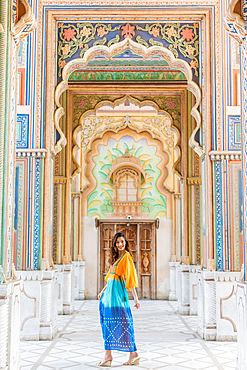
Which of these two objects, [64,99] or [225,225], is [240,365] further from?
[64,99]

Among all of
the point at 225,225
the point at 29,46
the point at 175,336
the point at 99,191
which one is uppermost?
the point at 29,46

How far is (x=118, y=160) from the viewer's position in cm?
1148

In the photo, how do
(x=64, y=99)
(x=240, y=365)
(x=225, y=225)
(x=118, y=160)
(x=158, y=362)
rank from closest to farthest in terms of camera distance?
1. (x=240, y=365)
2. (x=158, y=362)
3. (x=225, y=225)
4. (x=64, y=99)
5. (x=118, y=160)

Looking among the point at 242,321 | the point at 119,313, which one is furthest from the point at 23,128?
the point at 242,321

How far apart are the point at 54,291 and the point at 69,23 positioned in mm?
3776

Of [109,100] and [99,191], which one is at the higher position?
[109,100]

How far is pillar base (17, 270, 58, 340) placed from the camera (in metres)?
5.90

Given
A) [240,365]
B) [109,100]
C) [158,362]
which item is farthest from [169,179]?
[240,365]

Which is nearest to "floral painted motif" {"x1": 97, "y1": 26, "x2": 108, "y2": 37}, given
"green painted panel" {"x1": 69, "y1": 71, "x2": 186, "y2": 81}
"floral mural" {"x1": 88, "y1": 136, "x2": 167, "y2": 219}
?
"green painted panel" {"x1": 69, "y1": 71, "x2": 186, "y2": 81}

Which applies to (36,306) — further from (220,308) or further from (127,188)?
(127,188)

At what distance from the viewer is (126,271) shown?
4.50 meters

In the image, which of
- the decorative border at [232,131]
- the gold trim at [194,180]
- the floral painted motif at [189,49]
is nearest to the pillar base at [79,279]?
the gold trim at [194,180]

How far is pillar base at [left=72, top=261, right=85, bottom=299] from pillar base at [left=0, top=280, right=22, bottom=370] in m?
7.18

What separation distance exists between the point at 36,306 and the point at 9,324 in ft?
7.85
